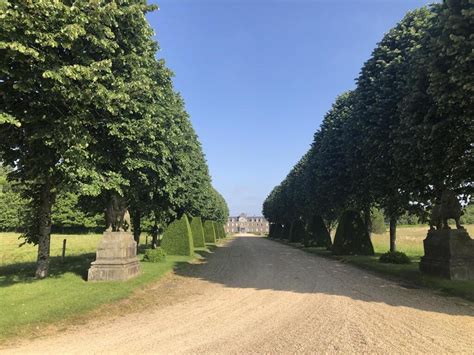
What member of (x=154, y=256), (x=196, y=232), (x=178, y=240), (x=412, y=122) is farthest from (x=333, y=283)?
(x=196, y=232)

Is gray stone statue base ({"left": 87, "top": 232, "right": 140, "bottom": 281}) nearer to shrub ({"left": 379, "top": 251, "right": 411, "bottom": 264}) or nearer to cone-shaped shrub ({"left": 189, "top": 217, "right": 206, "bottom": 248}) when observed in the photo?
shrub ({"left": 379, "top": 251, "right": 411, "bottom": 264})

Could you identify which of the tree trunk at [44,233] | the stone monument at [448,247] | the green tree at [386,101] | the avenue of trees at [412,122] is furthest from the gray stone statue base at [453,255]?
the tree trunk at [44,233]

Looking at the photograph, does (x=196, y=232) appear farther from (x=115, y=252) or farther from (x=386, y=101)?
(x=386, y=101)

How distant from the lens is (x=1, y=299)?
1130 centimetres

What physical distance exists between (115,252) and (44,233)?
273cm

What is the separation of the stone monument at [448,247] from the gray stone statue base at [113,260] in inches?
484

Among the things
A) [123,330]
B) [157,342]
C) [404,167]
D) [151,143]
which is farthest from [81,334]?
[404,167]

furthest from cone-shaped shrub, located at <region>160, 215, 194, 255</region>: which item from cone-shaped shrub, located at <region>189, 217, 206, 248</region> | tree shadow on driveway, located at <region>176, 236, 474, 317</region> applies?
cone-shaped shrub, located at <region>189, 217, 206, 248</region>

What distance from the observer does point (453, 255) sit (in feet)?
50.1

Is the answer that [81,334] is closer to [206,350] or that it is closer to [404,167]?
[206,350]

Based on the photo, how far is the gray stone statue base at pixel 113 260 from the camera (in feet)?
50.2

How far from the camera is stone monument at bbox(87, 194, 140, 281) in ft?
50.3

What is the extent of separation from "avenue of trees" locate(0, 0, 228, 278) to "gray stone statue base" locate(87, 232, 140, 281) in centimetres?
193

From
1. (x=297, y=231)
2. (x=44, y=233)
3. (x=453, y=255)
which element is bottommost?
(x=453, y=255)
